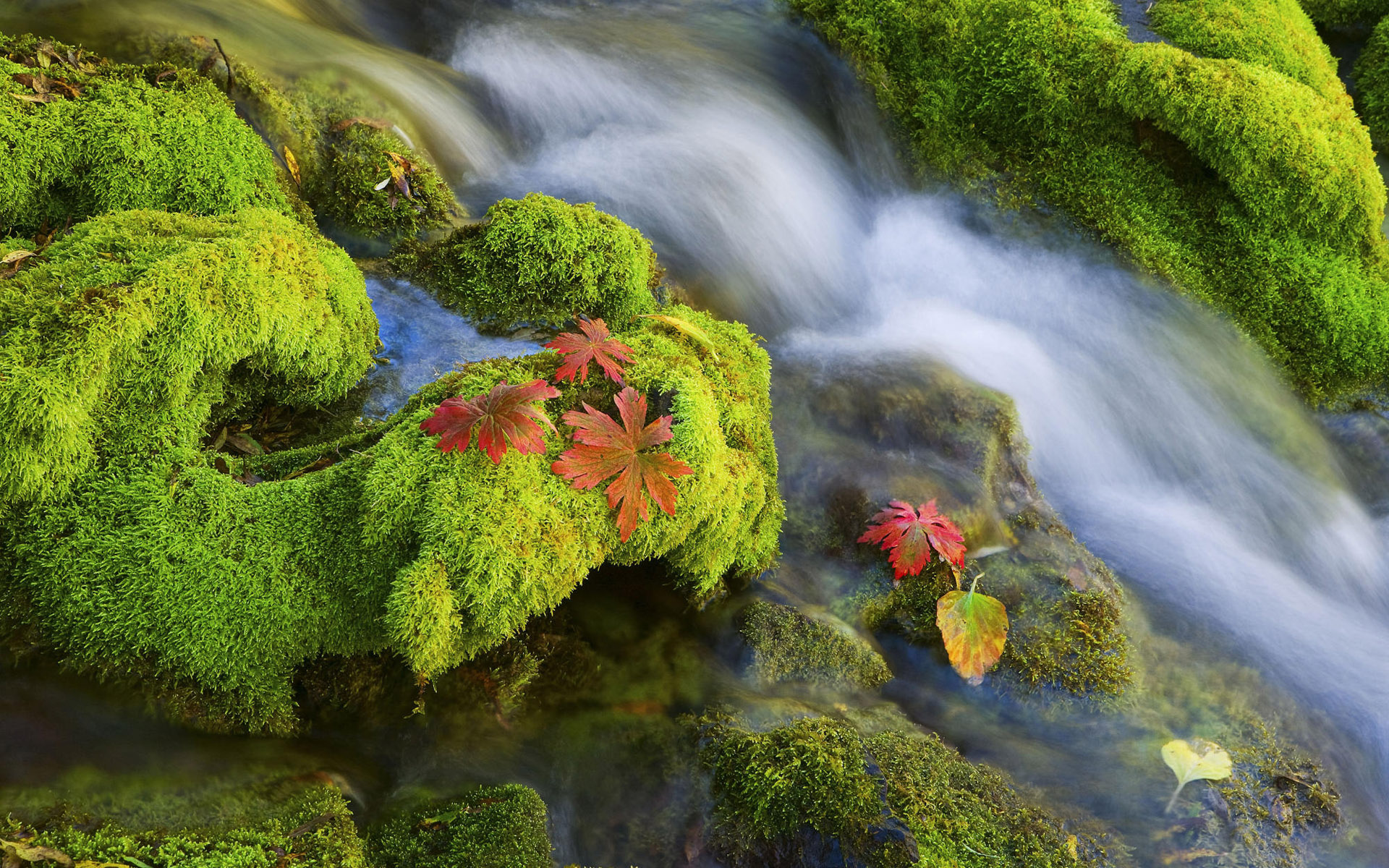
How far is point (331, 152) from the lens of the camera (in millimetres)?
4859

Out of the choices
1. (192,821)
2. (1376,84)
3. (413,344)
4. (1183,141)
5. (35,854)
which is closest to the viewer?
(35,854)

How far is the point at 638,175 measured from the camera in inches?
232

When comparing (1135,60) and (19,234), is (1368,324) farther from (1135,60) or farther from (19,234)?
(19,234)

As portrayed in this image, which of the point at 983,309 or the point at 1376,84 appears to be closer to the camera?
the point at 983,309

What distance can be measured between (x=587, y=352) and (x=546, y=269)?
1435 millimetres

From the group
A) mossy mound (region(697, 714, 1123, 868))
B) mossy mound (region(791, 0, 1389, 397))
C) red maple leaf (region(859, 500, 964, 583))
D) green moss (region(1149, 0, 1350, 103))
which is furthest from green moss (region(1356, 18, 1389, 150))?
mossy mound (region(697, 714, 1123, 868))

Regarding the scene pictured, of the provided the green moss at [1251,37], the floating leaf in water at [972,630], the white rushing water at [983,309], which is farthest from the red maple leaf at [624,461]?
the green moss at [1251,37]

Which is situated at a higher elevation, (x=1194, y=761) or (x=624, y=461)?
(x=624, y=461)

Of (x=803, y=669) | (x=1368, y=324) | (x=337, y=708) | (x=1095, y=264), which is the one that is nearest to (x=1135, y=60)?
(x=1095, y=264)

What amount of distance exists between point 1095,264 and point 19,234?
6638mm

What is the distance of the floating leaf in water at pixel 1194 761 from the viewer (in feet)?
11.3

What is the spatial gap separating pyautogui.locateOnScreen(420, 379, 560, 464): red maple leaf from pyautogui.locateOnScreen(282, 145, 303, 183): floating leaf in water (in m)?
2.74

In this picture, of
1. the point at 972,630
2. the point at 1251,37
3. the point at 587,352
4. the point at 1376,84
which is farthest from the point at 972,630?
the point at 1376,84

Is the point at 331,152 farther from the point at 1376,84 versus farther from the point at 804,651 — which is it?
the point at 1376,84
